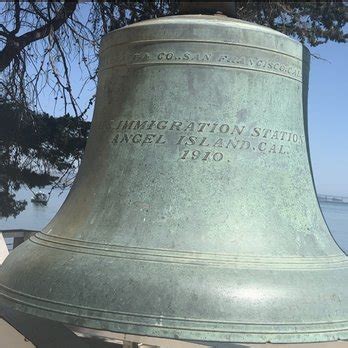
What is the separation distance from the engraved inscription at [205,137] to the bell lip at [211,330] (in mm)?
428

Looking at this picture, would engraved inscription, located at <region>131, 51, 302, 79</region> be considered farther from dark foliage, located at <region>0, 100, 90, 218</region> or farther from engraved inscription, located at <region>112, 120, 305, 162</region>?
dark foliage, located at <region>0, 100, 90, 218</region>

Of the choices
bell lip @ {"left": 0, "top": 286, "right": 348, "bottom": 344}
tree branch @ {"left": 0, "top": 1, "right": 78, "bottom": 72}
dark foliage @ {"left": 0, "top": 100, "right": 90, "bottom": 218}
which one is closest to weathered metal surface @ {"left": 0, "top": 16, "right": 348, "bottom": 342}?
bell lip @ {"left": 0, "top": 286, "right": 348, "bottom": 344}

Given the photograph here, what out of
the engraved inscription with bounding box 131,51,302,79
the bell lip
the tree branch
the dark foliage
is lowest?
the bell lip

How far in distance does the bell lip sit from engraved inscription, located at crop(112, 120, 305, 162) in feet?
1.40

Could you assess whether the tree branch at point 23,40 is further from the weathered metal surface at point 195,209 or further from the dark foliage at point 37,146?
the weathered metal surface at point 195,209

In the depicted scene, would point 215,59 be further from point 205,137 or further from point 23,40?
point 23,40

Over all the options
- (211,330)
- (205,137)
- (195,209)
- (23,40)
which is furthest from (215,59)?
(23,40)

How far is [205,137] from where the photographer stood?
4.96 ft

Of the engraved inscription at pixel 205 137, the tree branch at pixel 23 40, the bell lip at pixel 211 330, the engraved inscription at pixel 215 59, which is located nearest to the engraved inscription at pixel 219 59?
the engraved inscription at pixel 215 59

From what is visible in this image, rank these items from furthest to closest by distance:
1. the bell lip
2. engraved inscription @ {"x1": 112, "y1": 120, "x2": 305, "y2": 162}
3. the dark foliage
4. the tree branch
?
the dark foliage < the tree branch < engraved inscription @ {"x1": 112, "y1": 120, "x2": 305, "y2": 162} < the bell lip

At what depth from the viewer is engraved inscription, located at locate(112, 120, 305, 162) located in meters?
1.50

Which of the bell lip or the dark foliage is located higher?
the dark foliage

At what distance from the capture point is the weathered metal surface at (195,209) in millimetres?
1267

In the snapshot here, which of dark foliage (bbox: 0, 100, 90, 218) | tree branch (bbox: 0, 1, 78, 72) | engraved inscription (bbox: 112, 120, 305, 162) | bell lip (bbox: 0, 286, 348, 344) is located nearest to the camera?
bell lip (bbox: 0, 286, 348, 344)
